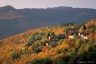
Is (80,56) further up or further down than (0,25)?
further up

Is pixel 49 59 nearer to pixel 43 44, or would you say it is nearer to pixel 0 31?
pixel 43 44

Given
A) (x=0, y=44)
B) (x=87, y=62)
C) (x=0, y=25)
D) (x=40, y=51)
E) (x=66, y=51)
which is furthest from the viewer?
(x=0, y=25)

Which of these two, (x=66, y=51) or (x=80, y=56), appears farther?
(x=66, y=51)

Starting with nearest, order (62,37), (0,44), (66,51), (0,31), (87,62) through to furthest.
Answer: (87,62)
(66,51)
(62,37)
(0,44)
(0,31)

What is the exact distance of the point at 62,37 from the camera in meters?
49.1

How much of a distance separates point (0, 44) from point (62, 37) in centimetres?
2886

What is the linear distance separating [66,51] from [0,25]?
5435 inches

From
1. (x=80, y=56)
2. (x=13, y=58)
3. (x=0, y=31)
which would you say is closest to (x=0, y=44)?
(x=13, y=58)

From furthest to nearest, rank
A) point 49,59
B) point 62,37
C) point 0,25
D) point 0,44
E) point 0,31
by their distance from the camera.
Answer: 1. point 0,25
2. point 0,31
3. point 0,44
4. point 62,37
5. point 49,59

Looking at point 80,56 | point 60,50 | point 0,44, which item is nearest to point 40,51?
point 60,50

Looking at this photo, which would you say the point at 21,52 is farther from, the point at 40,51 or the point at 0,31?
the point at 0,31

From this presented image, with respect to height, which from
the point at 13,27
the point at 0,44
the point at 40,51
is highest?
the point at 40,51

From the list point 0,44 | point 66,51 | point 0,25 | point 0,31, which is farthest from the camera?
point 0,25

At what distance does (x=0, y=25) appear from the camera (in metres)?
173
